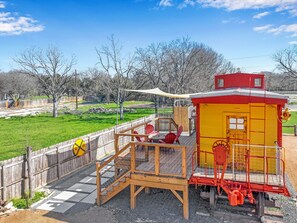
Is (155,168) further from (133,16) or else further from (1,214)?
(133,16)

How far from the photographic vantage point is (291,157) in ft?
48.4

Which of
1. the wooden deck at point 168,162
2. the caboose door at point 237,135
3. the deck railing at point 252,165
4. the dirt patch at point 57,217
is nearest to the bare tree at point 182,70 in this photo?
the wooden deck at point 168,162

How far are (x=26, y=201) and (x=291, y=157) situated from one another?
1335 centimetres

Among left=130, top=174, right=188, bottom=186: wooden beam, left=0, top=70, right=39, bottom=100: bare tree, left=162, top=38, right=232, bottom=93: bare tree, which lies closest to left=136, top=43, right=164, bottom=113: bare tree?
left=162, top=38, right=232, bottom=93: bare tree

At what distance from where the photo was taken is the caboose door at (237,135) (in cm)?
875

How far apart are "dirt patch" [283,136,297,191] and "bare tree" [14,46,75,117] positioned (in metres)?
26.6

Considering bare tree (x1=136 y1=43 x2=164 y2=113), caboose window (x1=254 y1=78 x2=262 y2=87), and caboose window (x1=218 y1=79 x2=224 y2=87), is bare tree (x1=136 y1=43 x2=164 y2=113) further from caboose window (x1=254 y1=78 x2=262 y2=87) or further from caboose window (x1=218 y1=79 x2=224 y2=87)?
caboose window (x1=254 y1=78 x2=262 y2=87)

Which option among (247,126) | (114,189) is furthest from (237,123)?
(114,189)

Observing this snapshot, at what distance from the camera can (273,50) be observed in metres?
45.8

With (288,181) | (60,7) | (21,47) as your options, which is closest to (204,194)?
(288,181)

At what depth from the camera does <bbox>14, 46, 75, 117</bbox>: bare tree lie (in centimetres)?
3481

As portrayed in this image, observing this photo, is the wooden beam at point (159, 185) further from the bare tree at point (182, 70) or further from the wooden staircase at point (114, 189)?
the bare tree at point (182, 70)

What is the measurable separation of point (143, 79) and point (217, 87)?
23.0m

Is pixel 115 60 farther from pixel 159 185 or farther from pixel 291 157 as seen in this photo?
A: pixel 159 185
